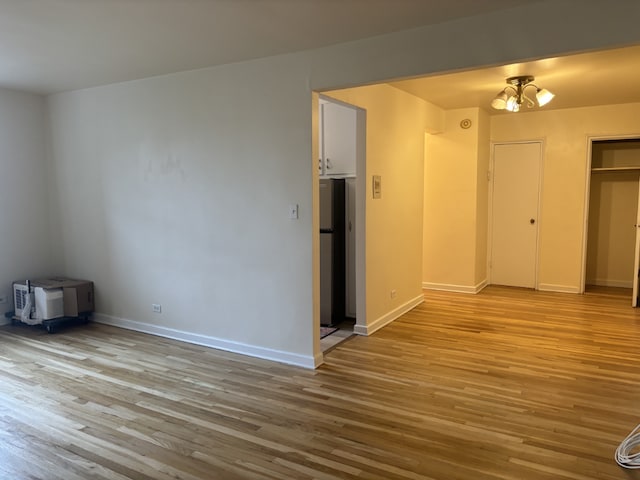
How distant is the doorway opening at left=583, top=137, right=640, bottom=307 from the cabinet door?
141 inches

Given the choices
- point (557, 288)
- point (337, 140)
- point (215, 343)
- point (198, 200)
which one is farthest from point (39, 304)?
point (557, 288)

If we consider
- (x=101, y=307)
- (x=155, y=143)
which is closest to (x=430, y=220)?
(x=155, y=143)

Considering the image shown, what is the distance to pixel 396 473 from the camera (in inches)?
91.0

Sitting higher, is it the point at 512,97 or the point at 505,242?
the point at 512,97

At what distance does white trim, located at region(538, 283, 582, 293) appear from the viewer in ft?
20.8

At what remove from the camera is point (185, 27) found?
2.91 meters

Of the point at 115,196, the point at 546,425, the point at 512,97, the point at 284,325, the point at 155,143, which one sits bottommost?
the point at 546,425

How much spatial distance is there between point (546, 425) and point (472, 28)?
2.41 meters

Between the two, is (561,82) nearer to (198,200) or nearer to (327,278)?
(327,278)

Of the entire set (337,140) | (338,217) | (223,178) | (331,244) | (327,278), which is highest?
(337,140)

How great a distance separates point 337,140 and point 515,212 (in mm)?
3152

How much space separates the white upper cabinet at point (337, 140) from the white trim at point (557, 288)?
3.49 meters

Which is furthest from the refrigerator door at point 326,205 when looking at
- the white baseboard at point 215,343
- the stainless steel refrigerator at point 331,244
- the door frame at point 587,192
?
the door frame at point 587,192

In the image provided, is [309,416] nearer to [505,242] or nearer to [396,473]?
[396,473]
